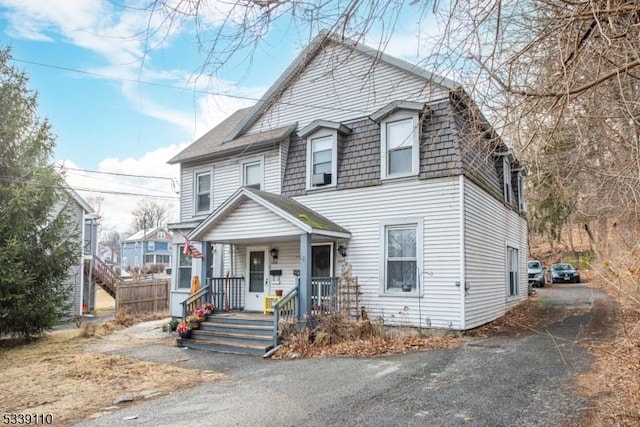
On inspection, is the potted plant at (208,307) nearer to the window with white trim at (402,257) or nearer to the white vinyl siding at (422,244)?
the white vinyl siding at (422,244)

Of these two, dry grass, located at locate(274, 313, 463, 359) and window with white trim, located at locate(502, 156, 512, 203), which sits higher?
window with white trim, located at locate(502, 156, 512, 203)

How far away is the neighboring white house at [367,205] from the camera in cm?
1031

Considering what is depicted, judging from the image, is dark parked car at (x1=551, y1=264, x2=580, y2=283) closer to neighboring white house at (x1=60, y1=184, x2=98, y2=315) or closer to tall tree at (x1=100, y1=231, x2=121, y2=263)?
neighboring white house at (x1=60, y1=184, x2=98, y2=315)

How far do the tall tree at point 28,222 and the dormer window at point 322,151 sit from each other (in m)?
7.33

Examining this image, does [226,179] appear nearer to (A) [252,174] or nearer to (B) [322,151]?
(A) [252,174]

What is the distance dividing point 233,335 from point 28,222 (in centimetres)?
671

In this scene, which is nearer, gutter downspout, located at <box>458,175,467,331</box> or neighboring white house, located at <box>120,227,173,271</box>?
gutter downspout, located at <box>458,175,467,331</box>

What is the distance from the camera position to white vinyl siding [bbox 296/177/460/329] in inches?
401

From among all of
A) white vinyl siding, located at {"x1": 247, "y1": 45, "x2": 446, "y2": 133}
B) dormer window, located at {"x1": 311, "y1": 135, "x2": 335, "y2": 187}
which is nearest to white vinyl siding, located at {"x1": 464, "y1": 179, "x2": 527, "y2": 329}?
white vinyl siding, located at {"x1": 247, "y1": 45, "x2": 446, "y2": 133}

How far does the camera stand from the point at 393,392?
6.12 metres

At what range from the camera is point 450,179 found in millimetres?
10297

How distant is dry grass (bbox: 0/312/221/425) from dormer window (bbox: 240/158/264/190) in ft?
20.0

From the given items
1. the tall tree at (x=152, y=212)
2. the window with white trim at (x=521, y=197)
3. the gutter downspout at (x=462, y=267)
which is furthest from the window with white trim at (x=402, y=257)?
the tall tree at (x=152, y=212)

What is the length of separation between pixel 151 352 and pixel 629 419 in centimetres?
926
